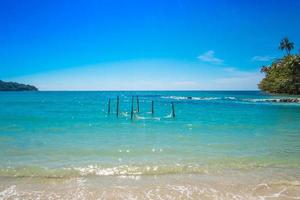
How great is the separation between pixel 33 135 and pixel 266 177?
1563 centimetres

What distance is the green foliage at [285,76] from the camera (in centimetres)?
8312

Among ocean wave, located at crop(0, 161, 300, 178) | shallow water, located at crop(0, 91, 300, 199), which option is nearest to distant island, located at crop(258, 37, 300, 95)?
shallow water, located at crop(0, 91, 300, 199)

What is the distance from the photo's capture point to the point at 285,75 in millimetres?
86812

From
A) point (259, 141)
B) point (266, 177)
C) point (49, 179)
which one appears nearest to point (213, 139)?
point (259, 141)

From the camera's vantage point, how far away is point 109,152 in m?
14.1

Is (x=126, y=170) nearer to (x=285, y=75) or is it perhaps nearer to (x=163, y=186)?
(x=163, y=186)

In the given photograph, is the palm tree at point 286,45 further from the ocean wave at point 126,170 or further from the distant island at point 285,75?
the ocean wave at point 126,170

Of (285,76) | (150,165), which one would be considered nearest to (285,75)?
(285,76)

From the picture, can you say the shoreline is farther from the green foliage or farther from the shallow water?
the green foliage

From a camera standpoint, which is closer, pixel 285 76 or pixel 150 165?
pixel 150 165

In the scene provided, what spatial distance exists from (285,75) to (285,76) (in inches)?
11.9

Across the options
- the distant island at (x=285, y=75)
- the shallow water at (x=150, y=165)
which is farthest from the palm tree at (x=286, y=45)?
the shallow water at (x=150, y=165)

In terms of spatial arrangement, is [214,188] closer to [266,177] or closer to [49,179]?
[266,177]

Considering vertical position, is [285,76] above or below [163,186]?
above
